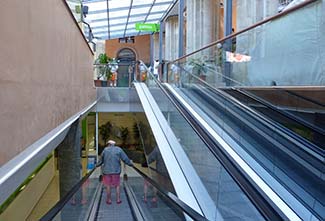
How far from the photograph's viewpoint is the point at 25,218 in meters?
8.57

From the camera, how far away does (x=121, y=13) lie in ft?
59.8

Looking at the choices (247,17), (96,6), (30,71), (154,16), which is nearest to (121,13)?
(96,6)

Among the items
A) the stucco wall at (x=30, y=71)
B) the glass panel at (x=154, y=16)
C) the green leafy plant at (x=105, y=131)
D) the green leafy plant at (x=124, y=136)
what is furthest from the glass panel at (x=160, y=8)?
the stucco wall at (x=30, y=71)

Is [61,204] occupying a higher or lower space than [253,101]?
lower

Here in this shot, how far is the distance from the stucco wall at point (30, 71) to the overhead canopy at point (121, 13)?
10.4 m

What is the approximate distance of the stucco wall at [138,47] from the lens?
31.8 m

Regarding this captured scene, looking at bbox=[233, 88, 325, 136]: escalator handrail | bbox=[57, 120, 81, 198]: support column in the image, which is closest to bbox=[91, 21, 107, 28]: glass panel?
bbox=[57, 120, 81, 198]: support column

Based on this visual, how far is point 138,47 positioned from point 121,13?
13956mm

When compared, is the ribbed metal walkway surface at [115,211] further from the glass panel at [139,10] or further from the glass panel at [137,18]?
the glass panel at [137,18]

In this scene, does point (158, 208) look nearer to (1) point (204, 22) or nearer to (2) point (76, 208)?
(2) point (76, 208)

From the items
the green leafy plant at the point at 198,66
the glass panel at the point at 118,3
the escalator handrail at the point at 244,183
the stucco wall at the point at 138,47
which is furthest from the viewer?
the stucco wall at the point at 138,47

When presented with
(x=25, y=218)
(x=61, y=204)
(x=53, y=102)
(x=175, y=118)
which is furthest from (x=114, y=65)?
(x=61, y=204)

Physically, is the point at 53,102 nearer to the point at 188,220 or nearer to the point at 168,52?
the point at 188,220

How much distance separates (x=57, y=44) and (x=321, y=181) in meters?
3.17
